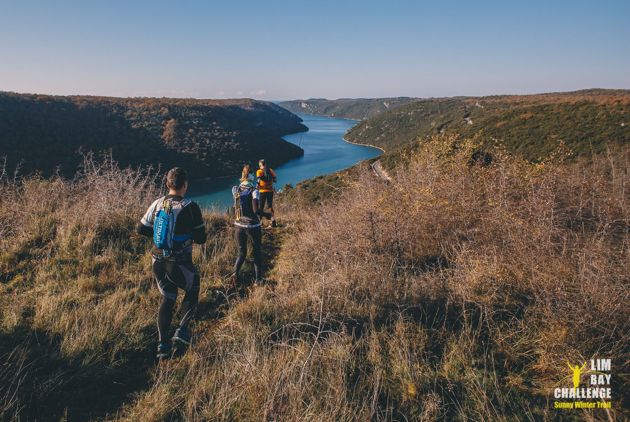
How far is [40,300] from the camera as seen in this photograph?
3.54 m

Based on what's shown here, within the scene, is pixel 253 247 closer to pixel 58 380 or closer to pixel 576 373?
pixel 58 380

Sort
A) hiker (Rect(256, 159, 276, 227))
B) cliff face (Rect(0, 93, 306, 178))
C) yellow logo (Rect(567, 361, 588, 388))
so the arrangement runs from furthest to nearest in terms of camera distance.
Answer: cliff face (Rect(0, 93, 306, 178)) → hiker (Rect(256, 159, 276, 227)) → yellow logo (Rect(567, 361, 588, 388))

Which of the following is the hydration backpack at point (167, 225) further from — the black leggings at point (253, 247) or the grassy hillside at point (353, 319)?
the black leggings at point (253, 247)

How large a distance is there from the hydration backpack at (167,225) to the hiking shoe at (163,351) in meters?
0.86

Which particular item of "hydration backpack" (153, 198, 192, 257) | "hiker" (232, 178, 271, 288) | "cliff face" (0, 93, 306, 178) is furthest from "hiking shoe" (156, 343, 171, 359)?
"cliff face" (0, 93, 306, 178)

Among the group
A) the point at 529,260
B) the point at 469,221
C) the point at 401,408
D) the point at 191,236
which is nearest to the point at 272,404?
the point at 401,408

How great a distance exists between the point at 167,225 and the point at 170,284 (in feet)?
2.06

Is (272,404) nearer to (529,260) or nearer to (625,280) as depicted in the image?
(529,260)

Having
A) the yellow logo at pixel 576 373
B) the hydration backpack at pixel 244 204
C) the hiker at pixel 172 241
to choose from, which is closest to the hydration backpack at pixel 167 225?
the hiker at pixel 172 241

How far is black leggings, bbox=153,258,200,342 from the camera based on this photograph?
3020 mm

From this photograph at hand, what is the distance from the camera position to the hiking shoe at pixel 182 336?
3033mm

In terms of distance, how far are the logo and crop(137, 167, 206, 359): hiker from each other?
322cm

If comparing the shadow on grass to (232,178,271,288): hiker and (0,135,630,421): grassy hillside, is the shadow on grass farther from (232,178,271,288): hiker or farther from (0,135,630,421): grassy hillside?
(232,178,271,288): hiker

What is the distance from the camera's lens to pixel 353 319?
10.4ft
